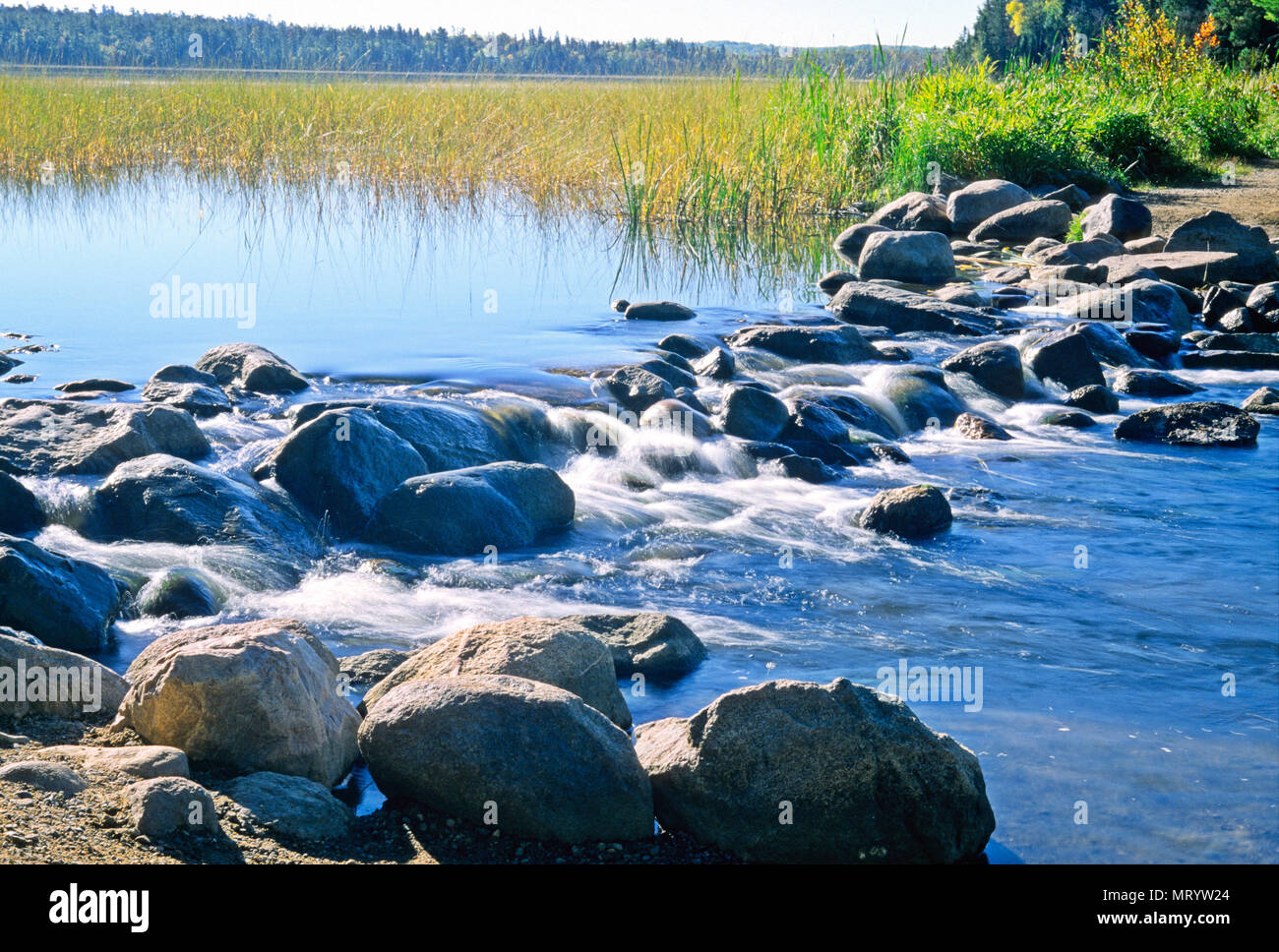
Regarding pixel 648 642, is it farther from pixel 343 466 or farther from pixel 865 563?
pixel 343 466

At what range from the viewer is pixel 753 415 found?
812 centimetres

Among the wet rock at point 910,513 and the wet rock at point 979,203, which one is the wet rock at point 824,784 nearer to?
the wet rock at point 910,513

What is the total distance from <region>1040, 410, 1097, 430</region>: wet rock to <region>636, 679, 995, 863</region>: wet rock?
19.1 feet

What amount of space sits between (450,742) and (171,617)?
2220mm

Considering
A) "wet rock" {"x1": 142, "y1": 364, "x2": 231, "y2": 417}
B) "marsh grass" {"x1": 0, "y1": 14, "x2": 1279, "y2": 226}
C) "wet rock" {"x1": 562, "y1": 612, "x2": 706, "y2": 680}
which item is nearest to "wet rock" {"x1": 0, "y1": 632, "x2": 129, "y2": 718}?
"wet rock" {"x1": 562, "y1": 612, "x2": 706, "y2": 680}

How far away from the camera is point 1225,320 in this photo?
38.0 ft

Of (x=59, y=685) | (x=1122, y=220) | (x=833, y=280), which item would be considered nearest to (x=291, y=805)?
(x=59, y=685)

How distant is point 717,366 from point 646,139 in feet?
24.3

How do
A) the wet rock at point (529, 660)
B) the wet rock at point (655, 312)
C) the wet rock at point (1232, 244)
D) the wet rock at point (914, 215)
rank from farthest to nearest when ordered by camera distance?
1. the wet rock at point (914, 215)
2. the wet rock at point (1232, 244)
3. the wet rock at point (655, 312)
4. the wet rock at point (529, 660)

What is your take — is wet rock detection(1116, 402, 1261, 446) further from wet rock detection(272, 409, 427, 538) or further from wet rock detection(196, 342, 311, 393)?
wet rock detection(196, 342, 311, 393)

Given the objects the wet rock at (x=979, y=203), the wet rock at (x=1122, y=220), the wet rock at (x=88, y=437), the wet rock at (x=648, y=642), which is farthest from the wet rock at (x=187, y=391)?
the wet rock at (x=1122, y=220)

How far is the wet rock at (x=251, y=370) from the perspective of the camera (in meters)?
8.30

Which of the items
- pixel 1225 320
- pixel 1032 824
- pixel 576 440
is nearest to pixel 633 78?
pixel 1225 320

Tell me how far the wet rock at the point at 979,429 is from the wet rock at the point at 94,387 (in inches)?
222
